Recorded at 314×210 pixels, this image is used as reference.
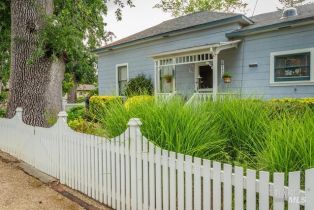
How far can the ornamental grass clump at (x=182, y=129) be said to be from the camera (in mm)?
3793

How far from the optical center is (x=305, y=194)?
7.04 ft

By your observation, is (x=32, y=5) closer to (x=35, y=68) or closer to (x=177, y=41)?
(x=35, y=68)

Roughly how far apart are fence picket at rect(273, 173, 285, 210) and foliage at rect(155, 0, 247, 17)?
2965 centimetres

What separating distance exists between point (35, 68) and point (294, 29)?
7.99 m

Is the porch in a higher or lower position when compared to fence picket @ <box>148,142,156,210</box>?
higher

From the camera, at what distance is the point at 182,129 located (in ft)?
12.8

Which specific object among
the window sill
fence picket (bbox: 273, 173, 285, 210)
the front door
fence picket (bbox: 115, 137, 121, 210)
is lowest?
fence picket (bbox: 115, 137, 121, 210)

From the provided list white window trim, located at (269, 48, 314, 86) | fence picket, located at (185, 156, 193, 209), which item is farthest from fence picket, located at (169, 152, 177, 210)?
white window trim, located at (269, 48, 314, 86)

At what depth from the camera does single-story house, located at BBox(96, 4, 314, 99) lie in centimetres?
1003

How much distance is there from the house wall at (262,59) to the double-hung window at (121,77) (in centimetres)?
651

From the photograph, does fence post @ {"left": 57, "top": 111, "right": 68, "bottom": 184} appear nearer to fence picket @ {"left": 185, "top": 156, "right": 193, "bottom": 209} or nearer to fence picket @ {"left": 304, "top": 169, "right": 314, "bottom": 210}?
fence picket @ {"left": 185, "top": 156, "right": 193, "bottom": 209}

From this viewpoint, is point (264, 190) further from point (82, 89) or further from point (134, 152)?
point (82, 89)

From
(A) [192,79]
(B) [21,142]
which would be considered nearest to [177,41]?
(A) [192,79]

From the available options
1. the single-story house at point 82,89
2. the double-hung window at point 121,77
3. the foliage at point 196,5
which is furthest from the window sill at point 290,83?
the single-story house at point 82,89
